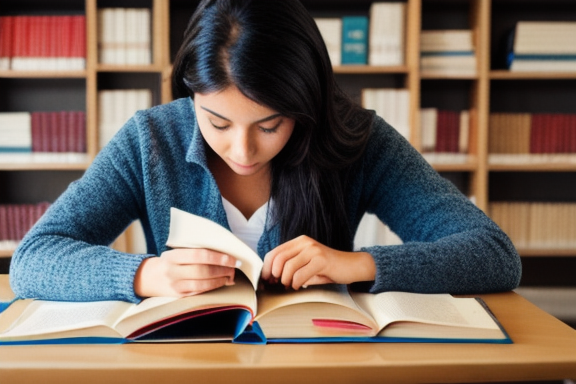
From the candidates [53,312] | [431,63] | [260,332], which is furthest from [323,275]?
[431,63]

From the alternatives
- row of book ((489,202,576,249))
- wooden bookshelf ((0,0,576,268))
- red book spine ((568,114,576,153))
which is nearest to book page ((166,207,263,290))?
wooden bookshelf ((0,0,576,268))

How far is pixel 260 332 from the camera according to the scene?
734mm

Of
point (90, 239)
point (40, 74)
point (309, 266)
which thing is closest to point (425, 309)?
point (309, 266)

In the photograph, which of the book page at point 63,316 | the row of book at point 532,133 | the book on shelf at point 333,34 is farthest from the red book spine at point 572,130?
the book page at point 63,316

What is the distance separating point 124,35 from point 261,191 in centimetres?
163

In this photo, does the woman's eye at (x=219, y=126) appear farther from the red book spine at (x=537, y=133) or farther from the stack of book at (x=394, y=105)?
the red book spine at (x=537, y=133)

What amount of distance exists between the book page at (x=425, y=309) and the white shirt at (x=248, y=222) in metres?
0.37

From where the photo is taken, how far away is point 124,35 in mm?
2582

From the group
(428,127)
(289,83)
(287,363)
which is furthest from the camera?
(428,127)

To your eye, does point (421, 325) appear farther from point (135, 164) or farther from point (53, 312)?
point (135, 164)

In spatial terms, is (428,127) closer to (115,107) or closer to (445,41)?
(445,41)

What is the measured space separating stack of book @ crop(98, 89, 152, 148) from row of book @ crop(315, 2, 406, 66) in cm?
88

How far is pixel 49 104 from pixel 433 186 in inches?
88.3

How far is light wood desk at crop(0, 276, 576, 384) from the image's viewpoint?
64 centimetres
